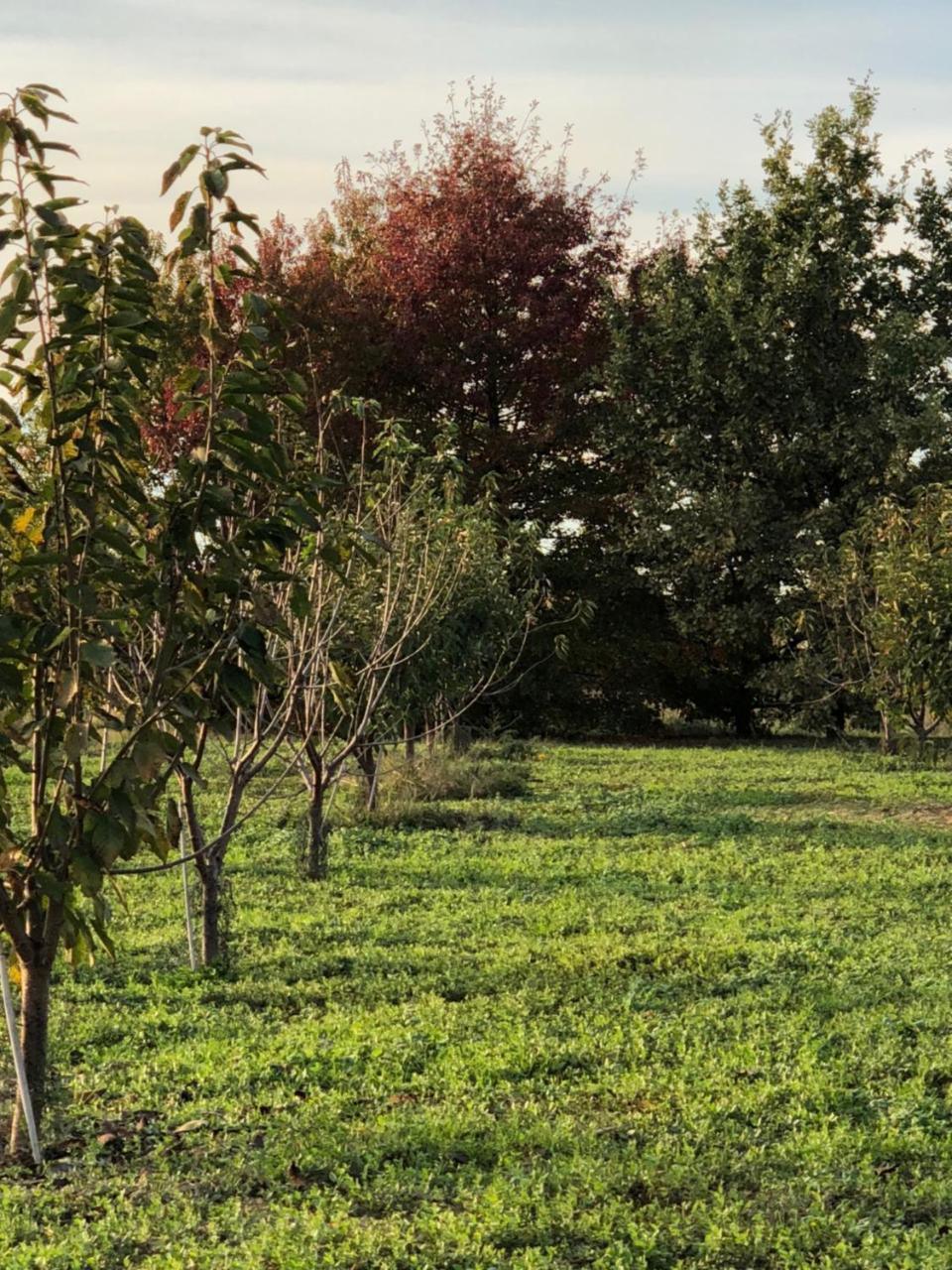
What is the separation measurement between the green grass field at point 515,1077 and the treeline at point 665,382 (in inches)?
410

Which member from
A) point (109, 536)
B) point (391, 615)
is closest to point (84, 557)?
point (109, 536)

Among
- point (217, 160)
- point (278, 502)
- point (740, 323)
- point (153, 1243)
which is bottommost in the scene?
point (153, 1243)

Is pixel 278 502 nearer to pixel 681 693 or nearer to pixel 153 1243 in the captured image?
pixel 153 1243

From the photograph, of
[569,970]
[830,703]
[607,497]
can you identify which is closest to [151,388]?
[569,970]

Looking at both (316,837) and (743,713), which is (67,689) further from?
(743,713)

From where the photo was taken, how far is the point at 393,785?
1134 cm

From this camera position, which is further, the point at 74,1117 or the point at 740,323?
the point at 740,323

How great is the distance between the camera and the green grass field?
3348mm

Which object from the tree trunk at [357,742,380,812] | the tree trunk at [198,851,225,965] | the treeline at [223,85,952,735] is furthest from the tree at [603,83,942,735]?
the tree trunk at [198,851,225,965]

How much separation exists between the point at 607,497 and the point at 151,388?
16.8 m

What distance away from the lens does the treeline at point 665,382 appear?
1822 cm

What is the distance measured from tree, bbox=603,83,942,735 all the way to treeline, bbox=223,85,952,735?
39 millimetres

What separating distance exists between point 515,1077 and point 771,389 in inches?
612

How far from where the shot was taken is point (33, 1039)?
386 centimetres
